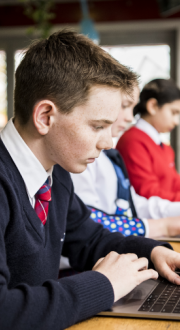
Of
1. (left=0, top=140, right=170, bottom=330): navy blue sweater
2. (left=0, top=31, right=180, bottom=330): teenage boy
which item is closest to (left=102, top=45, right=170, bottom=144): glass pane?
(left=0, top=140, right=170, bottom=330): navy blue sweater

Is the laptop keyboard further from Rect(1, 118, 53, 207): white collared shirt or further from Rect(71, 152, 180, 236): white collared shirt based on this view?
Rect(71, 152, 180, 236): white collared shirt

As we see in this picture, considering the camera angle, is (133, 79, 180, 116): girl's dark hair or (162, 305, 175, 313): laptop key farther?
(133, 79, 180, 116): girl's dark hair

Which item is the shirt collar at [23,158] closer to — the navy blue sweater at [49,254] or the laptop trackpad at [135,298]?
the navy blue sweater at [49,254]

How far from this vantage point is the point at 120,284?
2.26 ft

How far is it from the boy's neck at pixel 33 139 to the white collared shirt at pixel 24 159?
20 millimetres

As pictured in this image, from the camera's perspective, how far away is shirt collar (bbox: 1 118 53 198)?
0.78 metres

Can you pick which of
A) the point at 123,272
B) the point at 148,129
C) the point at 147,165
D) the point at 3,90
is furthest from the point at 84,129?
the point at 3,90

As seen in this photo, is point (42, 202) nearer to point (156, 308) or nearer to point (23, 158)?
point (23, 158)

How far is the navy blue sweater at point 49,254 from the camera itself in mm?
564

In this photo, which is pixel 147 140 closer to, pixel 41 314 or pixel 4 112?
pixel 41 314

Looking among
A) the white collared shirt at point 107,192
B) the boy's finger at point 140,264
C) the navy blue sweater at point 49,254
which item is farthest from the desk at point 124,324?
the white collared shirt at point 107,192

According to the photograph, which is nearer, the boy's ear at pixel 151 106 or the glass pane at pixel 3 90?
the boy's ear at pixel 151 106

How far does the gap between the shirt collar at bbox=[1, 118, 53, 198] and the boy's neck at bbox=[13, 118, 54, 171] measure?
2 cm

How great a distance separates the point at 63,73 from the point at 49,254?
16.1 inches
